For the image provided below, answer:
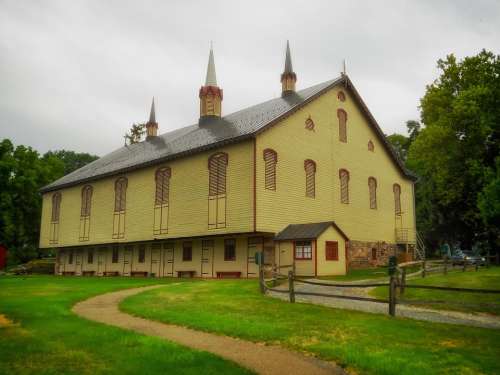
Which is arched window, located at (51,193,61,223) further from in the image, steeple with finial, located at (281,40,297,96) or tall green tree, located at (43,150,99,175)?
tall green tree, located at (43,150,99,175)

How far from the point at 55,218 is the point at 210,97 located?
18.6 meters

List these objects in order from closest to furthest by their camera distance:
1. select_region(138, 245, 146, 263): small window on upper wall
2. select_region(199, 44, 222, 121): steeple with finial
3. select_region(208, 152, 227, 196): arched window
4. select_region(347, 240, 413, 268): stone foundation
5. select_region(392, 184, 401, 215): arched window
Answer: select_region(208, 152, 227, 196): arched window
select_region(347, 240, 413, 268): stone foundation
select_region(138, 245, 146, 263): small window on upper wall
select_region(392, 184, 401, 215): arched window
select_region(199, 44, 222, 121): steeple with finial

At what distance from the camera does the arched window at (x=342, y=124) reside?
35453mm

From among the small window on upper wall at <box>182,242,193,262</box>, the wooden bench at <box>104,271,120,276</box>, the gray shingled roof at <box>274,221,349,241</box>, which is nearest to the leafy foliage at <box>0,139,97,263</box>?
the wooden bench at <box>104,271,120,276</box>

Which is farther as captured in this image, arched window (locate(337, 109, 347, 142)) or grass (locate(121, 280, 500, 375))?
arched window (locate(337, 109, 347, 142))

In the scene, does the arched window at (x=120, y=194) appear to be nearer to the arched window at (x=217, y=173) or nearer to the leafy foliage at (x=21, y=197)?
the arched window at (x=217, y=173)

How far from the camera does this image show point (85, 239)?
138 feet

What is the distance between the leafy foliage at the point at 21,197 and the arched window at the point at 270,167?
34.6m

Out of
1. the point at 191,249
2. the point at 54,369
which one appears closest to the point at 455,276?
the point at 191,249

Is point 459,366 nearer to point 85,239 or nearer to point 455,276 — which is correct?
point 455,276

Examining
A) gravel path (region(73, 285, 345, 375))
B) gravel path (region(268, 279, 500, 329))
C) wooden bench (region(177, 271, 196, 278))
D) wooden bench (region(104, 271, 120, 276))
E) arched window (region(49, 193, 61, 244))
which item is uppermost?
arched window (region(49, 193, 61, 244))

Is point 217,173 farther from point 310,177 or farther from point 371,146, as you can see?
point 371,146

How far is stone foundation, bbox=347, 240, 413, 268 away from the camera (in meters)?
34.9

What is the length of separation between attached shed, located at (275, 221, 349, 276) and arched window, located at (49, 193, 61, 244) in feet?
83.6
